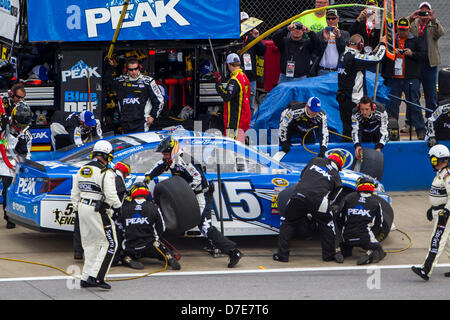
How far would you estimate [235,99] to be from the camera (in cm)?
1341

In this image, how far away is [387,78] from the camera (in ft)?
49.2

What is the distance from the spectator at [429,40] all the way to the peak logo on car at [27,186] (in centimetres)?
784

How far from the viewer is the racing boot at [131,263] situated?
938 centimetres

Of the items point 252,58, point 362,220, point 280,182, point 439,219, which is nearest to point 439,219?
point 439,219

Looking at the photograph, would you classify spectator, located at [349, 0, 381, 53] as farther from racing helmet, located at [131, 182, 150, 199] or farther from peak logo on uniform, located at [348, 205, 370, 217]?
racing helmet, located at [131, 182, 150, 199]

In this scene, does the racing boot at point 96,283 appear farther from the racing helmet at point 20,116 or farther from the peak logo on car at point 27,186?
the racing helmet at point 20,116

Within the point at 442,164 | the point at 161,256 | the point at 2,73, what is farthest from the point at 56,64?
the point at 442,164

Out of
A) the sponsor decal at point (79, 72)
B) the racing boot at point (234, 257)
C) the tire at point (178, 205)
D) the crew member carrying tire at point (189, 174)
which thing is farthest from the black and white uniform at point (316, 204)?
the sponsor decal at point (79, 72)

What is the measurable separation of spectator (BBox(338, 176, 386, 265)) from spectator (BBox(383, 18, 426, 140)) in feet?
15.9

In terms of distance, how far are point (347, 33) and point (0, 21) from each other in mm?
6056

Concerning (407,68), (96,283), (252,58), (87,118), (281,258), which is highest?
(252,58)

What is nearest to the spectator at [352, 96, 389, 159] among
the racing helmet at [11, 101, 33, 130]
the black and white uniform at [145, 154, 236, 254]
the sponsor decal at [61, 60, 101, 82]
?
the black and white uniform at [145, 154, 236, 254]

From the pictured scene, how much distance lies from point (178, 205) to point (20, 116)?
335 centimetres

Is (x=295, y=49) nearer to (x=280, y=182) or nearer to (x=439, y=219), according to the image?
(x=280, y=182)
